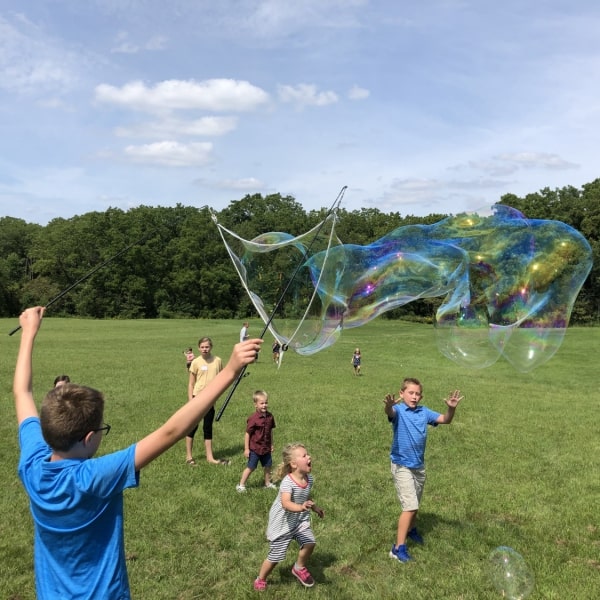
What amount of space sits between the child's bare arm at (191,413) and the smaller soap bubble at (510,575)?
13.5 ft

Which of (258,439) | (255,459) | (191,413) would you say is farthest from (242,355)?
(255,459)

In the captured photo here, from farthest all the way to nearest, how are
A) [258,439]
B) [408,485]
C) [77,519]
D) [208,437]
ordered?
[208,437] < [258,439] < [408,485] < [77,519]

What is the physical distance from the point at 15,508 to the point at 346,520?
13.3 feet

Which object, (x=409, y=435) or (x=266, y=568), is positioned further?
(x=409, y=435)

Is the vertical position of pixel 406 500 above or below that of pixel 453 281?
below

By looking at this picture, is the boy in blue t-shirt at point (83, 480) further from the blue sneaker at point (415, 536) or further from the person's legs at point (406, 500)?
the blue sneaker at point (415, 536)

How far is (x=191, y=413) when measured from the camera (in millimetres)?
2162

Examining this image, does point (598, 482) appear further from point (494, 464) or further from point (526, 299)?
point (526, 299)

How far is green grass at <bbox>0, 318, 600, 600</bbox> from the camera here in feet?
16.9

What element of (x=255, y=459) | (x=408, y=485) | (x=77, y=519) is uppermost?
(x=77, y=519)

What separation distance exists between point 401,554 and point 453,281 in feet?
11.8

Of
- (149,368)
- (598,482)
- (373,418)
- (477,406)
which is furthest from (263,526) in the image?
(149,368)

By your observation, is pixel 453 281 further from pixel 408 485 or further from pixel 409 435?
pixel 408 485

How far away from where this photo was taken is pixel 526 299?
7234 millimetres
